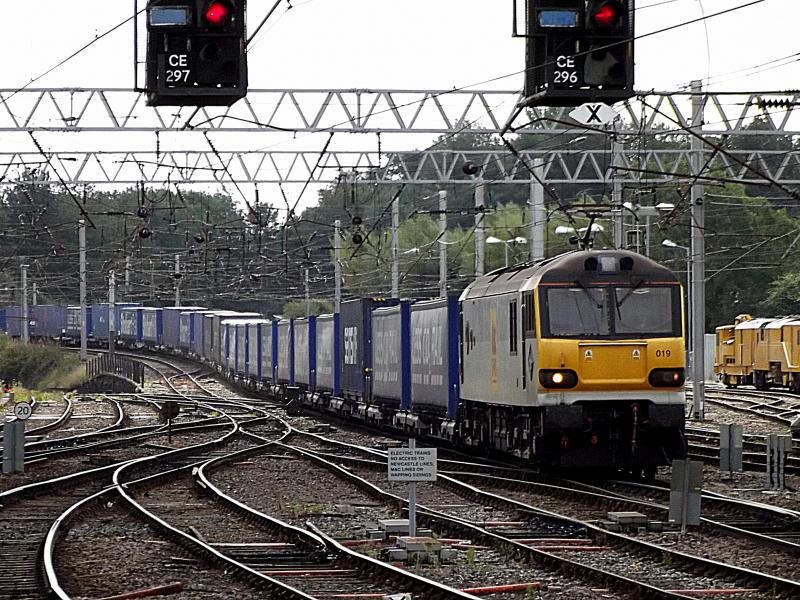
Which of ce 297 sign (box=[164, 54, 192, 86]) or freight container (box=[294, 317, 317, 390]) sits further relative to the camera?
freight container (box=[294, 317, 317, 390])

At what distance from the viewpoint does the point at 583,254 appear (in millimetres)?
19547

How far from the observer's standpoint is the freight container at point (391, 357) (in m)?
29.3

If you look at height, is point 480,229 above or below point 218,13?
above

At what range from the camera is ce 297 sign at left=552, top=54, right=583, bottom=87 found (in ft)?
40.6

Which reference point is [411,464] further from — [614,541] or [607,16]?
[607,16]

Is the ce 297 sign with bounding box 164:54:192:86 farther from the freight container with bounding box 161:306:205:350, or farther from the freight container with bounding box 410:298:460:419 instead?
the freight container with bounding box 161:306:205:350

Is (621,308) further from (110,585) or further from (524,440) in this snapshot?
(110,585)

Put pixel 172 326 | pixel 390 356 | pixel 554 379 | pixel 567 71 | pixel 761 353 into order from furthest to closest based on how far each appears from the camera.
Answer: pixel 172 326 → pixel 761 353 → pixel 390 356 → pixel 554 379 → pixel 567 71

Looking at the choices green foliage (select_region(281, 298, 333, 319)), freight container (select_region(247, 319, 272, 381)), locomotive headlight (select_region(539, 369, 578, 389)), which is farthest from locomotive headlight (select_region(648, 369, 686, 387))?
green foliage (select_region(281, 298, 333, 319))

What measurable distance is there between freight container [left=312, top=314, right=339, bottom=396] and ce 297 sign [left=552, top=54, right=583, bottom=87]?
83.7 ft

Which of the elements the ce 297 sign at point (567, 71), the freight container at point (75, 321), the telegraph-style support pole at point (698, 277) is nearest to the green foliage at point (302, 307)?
the freight container at point (75, 321)

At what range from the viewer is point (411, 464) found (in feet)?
44.8

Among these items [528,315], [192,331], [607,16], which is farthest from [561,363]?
[192,331]

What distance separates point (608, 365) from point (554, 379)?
2.50 feet
